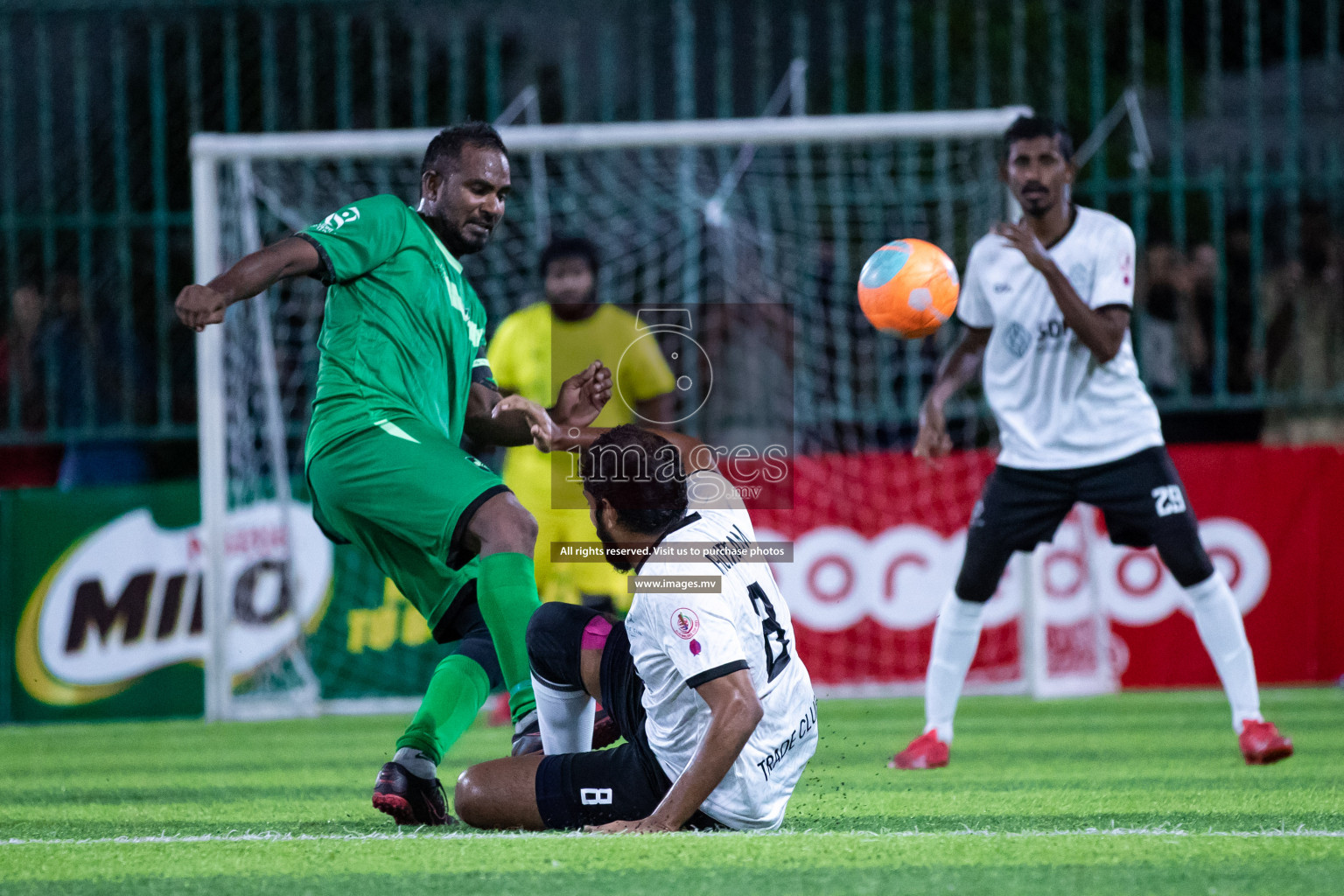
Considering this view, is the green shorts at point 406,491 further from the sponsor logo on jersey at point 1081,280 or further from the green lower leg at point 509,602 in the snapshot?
the sponsor logo on jersey at point 1081,280

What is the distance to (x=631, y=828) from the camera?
374 centimetres

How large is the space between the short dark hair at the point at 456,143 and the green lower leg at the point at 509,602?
1.16 metres

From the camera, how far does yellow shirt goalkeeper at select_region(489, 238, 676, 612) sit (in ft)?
24.7

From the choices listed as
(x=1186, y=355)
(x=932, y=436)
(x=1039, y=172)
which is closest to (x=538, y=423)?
(x=932, y=436)

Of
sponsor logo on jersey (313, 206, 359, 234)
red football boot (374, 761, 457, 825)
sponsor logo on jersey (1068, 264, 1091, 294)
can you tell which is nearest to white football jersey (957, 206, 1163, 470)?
sponsor logo on jersey (1068, 264, 1091, 294)

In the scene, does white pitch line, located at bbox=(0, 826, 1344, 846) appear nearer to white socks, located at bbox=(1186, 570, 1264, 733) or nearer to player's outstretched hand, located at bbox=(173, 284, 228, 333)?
player's outstretched hand, located at bbox=(173, 284, 228, 333)

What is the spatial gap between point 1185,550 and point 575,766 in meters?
2.59

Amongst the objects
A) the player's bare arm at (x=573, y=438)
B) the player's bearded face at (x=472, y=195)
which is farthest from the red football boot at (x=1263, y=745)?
the player's bearded face at (x=472, y=195)

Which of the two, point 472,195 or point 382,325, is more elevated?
point 472,195

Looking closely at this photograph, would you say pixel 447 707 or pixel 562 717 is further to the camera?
pixel 447 707

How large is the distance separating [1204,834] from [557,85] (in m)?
8.53

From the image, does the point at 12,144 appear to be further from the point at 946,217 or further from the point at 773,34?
the point at 946,217

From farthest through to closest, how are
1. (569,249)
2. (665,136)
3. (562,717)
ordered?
(665,136) < (569,249) < (562,717)

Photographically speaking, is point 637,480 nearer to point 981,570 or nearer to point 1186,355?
point 981,570
